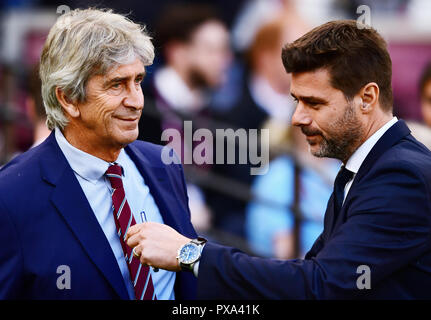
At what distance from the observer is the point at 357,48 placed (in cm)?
288

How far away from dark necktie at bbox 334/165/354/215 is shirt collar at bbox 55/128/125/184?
0.97 metres

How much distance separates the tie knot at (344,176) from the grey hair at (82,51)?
0.95m

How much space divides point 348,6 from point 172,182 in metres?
4.13

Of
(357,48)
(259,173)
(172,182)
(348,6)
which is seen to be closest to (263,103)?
(259,173)

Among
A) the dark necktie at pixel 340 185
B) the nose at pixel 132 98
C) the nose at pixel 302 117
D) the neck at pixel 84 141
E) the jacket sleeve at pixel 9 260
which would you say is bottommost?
the jacket sleeve at pixel 9 260

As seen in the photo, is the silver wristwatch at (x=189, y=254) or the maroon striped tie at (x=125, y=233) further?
the maroon striped tie at (x=125, y=233)

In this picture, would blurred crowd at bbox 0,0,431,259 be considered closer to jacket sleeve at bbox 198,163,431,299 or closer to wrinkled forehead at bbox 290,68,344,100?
wrinkled forehead at bbox 290,68,344,100

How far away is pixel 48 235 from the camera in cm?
287

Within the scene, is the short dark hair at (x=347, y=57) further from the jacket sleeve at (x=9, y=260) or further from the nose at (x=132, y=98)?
the jacket sleeve at (x=9, y=260)

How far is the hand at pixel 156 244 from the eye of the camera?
8.98 ft

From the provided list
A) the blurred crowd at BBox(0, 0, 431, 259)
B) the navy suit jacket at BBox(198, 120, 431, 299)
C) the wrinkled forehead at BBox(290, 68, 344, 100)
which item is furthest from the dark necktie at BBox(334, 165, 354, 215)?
the blurred crowd at BBox(0, 0, 431, 259)

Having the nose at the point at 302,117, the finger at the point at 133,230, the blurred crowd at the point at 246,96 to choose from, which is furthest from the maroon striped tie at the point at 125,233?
the blurred crowd at the point at 246,96

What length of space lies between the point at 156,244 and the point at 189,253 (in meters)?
0.13
